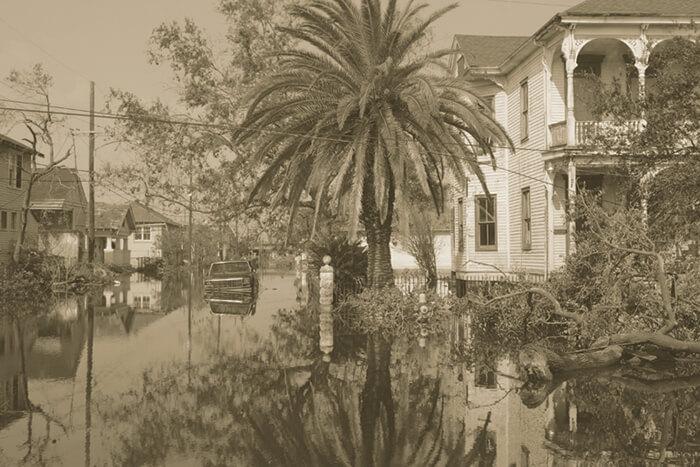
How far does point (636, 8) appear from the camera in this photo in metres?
22.1

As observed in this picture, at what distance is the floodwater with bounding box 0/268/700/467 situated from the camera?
7910 mm

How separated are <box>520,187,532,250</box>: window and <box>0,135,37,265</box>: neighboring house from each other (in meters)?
26.7

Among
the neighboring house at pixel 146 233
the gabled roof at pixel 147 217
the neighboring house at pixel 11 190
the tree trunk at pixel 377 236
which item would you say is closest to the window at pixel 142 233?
the neighboring house at pixel 146 233

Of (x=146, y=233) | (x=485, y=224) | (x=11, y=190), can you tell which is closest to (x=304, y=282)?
(x=11, y=190)

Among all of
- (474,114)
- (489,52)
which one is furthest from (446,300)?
(489,52)

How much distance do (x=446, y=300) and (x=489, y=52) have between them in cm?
1158

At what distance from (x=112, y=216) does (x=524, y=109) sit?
4687 cm

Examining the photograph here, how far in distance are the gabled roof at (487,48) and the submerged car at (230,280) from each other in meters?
15.3

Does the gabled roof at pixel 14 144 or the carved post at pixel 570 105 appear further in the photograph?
the gabled roof at pixel 14 144

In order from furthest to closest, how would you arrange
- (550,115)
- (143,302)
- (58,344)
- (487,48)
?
(143,302) < (487,48) < (550,115) < (58,344)

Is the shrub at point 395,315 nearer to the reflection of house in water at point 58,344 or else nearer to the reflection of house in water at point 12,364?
the reflection of house in water at point 58,344

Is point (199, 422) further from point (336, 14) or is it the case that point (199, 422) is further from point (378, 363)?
point (336, 14)

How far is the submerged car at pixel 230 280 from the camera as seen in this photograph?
37.3 meters

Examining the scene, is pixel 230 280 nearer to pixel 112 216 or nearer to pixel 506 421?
pixel 506 421
